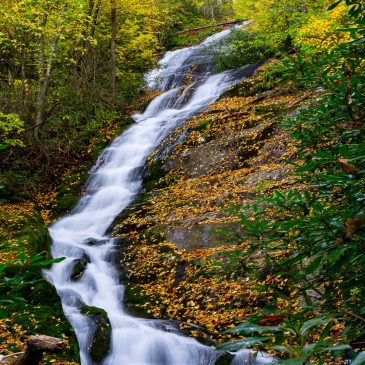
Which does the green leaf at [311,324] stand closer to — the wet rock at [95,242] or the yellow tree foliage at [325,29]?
the wet rock at [95,242]

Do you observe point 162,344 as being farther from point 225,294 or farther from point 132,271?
point 132,271

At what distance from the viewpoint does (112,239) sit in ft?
30.2

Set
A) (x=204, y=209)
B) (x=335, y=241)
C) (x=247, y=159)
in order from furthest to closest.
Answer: (x=247, y=159)
(x=204, y=209)
(x=335, y=241)

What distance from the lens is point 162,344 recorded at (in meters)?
5.75

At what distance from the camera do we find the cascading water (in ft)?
18.8

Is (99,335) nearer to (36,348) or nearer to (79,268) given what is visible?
(79,268)

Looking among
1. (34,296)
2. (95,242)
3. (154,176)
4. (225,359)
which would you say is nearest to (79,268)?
(95,242)

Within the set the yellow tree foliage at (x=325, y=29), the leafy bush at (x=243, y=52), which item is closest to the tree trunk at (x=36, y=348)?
the yellow tree foliage at (x=325, y=29)

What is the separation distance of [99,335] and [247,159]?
659cm

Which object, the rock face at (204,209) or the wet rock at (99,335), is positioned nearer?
the wet rock at (99,335)

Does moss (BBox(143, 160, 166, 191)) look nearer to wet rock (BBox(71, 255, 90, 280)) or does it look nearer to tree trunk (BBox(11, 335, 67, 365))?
wet rock (BBox(71, 255, 90, 280))

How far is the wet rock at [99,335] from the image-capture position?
5.63 meters

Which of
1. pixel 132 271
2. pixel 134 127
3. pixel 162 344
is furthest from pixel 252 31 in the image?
pixel 162 344

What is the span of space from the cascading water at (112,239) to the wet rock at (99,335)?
77 mm
